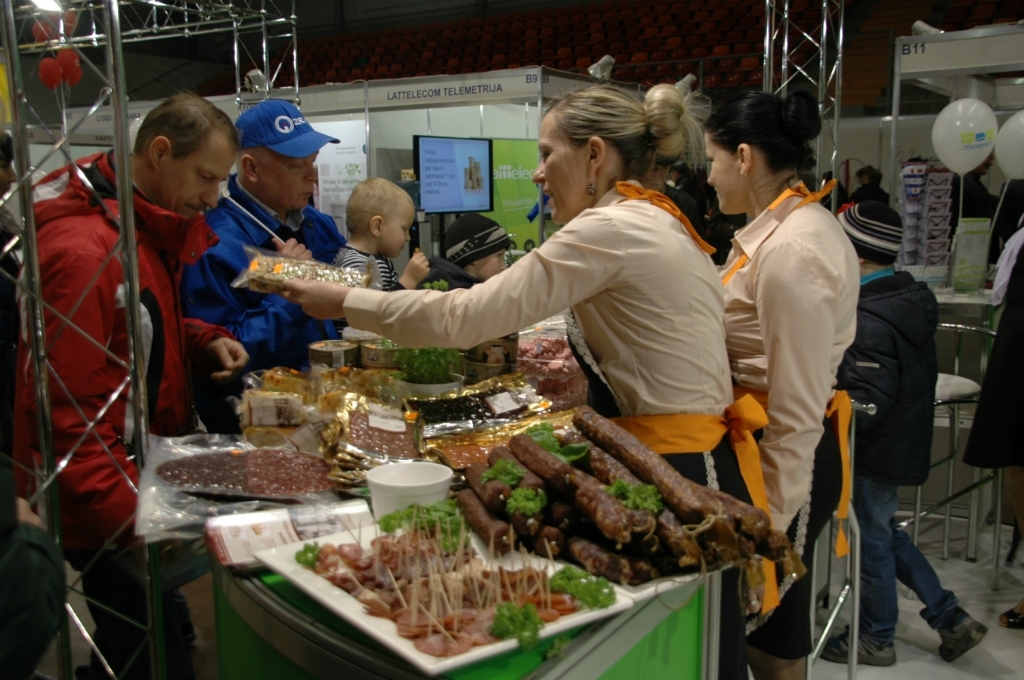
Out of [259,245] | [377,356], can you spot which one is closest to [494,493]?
[377,356]

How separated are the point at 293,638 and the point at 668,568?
0.62 m

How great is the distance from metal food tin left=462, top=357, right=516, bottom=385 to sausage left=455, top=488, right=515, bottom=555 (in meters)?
0.87

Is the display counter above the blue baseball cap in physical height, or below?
below

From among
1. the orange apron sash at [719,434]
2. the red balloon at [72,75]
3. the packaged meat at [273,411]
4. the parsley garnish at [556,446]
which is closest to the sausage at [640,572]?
the parsley garnish at [556,446]

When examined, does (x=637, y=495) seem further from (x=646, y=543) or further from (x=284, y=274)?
(x=284, y=274)

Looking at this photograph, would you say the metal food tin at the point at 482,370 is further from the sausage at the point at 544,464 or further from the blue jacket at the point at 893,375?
the blue jacket at the point at 893,375

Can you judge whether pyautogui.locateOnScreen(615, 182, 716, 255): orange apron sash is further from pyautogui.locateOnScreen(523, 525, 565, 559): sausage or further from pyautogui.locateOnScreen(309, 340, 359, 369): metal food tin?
pyautogui.locateOnScreen(309, 340, 359, 369): metal food tin

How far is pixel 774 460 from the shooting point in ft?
6.75

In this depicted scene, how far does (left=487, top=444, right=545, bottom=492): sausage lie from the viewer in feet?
4.72

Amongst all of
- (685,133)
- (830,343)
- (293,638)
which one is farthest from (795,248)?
(293,638)

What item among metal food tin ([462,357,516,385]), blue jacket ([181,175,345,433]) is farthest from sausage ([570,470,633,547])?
blue jacket ([181,175,345,433])

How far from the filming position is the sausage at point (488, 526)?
140cm

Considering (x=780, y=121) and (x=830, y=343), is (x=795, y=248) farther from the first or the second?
(x=780, y=121)

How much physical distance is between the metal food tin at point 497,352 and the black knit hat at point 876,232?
1821mm
